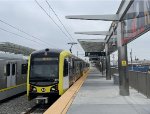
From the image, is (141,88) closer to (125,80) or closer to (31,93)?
(125,80)

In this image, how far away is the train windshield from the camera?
57.0 feet

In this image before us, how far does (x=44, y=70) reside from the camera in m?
17.8

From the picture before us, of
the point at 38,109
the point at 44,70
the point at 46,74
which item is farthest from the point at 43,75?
the point at 38,109

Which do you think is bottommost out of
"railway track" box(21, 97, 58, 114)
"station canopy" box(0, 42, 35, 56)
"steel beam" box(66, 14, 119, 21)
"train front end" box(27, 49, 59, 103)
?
"railway track" box(21, 97, 58, 114)

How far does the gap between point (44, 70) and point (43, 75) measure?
361 millimetres

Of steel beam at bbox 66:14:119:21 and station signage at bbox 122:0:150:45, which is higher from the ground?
steel beam at bbox 66:14:119:21

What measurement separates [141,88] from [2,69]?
22.5 feet

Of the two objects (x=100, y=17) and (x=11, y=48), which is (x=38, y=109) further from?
(x=11, y=48)

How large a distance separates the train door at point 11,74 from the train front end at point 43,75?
2006 mm

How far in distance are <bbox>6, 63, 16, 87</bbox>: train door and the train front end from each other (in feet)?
6.58

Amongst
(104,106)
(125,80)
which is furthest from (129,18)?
(104,106)

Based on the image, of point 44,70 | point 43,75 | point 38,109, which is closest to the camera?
point 38,109

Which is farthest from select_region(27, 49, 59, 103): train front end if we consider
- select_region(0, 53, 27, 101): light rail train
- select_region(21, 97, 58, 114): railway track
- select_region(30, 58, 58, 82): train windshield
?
select_region(0, 53, 27, 101): light rail train

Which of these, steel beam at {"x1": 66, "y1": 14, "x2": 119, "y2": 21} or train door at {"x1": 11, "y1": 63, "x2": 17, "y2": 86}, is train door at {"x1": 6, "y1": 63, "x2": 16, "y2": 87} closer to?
train door at {"x1": 11, "y1": 63, "x2": 17, "y2": 86}
